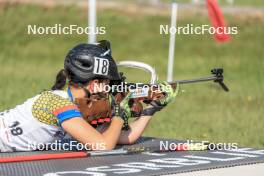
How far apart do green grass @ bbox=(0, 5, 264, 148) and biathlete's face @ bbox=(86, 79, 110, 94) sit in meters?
4.24

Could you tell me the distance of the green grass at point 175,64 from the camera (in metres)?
12.9

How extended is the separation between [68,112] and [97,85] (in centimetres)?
41

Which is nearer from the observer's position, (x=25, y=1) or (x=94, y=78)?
(x=94, y=78)

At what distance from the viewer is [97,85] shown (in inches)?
283

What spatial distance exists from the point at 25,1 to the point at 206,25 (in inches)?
289

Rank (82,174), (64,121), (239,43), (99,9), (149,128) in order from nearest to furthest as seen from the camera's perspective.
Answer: (82,174), (64,121), (149,128), (239,43), (99,9)

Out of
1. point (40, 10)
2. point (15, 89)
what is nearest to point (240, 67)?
point (15, 89)

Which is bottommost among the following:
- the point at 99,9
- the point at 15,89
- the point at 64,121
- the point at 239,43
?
the point at 64,121

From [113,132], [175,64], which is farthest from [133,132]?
[175,64]

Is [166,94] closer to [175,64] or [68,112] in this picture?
[68,112]

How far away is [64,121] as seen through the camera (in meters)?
6.94

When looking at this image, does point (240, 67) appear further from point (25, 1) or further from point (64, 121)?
point (64, 121)

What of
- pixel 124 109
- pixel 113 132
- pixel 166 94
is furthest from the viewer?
pixel 166 94

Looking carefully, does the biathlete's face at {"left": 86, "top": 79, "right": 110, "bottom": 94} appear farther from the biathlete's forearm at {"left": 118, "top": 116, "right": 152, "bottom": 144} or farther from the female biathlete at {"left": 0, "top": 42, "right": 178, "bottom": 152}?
the biathlete's forearm at {"left": 118, "top": 116, "right": 152, "bottom": 144}
